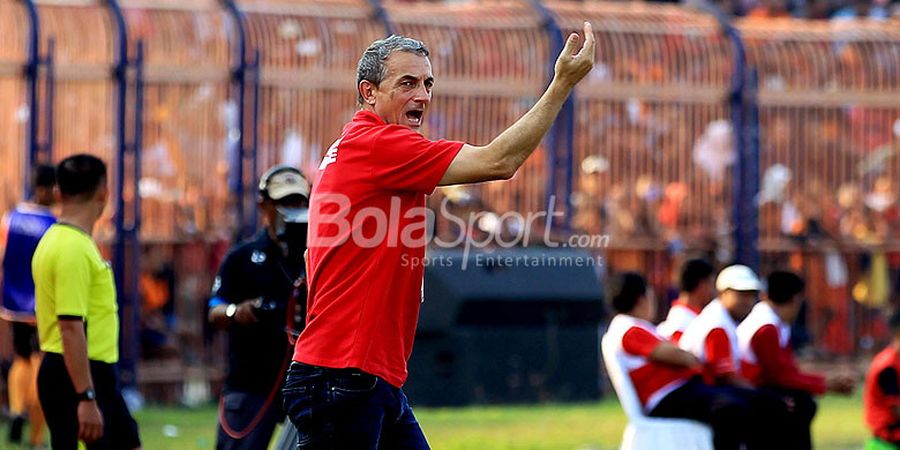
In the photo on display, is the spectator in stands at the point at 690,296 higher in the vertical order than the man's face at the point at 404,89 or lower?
lower

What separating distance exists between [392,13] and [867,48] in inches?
210

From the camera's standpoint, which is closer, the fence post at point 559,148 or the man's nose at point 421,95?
the man's nose at point 421,95

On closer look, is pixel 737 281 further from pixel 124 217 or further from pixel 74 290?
pixel 124 217

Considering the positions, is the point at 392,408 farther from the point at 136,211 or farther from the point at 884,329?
the point at 884,329

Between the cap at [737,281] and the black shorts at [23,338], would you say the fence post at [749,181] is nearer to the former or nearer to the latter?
the black shorts at [23,338]

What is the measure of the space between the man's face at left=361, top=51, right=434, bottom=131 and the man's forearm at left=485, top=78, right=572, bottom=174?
0.42m

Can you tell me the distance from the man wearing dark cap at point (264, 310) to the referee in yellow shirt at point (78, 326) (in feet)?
3.15

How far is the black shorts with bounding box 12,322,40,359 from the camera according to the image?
14.1m

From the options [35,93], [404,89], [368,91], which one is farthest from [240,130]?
[404,89]

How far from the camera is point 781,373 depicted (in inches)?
437

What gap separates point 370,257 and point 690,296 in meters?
5.84

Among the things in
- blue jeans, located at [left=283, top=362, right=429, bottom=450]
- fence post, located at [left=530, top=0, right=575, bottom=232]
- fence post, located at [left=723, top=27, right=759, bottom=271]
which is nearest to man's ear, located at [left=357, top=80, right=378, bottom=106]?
blue jeans, located at [left=283, top=362, right=429, bottom=450]

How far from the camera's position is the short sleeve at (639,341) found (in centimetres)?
1085

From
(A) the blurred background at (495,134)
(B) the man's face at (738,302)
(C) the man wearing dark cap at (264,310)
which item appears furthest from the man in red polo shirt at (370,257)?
(A) the blurred background at (495,134)
